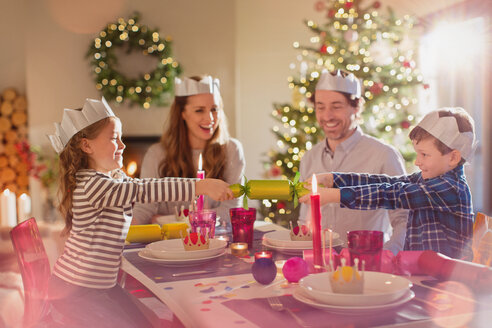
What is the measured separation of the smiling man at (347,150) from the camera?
2.69 metres

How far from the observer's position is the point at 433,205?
1.88 metres

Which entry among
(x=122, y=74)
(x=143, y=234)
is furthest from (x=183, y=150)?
(x=122, y=74)

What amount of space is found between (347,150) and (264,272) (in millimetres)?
1613

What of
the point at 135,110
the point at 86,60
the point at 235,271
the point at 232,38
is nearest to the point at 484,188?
the point at 232,38

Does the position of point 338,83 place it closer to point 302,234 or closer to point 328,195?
point 328,195

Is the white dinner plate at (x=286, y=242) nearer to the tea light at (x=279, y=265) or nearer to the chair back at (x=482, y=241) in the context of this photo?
the tea light at (x=279, y=265)

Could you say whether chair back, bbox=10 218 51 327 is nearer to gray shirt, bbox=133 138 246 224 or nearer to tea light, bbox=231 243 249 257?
tea light, bbox=231 243 249 257

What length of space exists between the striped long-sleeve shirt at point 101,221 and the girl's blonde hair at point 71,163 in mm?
54

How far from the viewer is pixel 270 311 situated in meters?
1.11

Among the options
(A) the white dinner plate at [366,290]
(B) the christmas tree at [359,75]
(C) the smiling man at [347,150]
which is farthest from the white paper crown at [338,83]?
(A) the white dinner plate at [366,290]

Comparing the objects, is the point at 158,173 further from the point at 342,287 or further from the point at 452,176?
the point at 342,287

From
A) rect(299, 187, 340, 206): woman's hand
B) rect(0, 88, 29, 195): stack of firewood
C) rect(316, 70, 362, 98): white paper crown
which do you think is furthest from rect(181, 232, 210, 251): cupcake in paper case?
rect(0, 88, 29, 195): stack of firewood

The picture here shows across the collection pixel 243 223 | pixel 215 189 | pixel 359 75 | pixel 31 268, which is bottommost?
pixel 31 268

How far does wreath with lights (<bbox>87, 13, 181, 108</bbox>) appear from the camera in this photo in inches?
219
